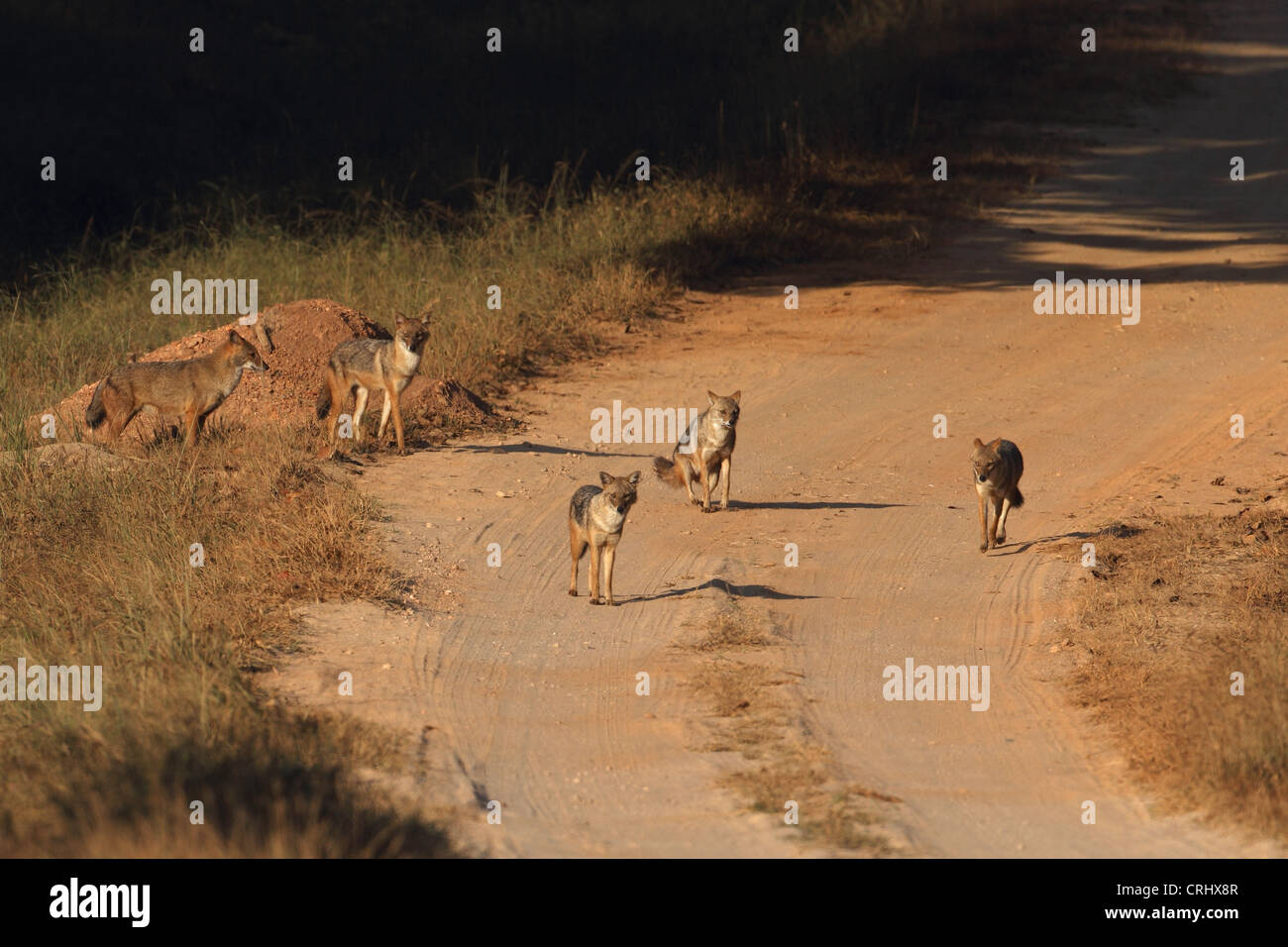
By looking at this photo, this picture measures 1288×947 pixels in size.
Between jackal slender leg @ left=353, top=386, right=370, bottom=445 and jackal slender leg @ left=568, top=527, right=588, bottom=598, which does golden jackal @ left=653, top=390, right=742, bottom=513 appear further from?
jackal slender leg @ left=353, top=386, right=370, bottom=445

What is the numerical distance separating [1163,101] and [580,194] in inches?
407

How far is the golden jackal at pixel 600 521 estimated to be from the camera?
840 cm

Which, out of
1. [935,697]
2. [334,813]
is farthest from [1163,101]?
[334,813]

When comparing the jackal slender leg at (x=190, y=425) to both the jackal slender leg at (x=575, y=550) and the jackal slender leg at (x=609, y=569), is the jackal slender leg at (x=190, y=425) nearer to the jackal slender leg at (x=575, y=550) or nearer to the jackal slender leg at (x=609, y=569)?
the jackal slender leg at (x=575, y=550)

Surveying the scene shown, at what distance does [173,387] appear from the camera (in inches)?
437

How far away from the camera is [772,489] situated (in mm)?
11305

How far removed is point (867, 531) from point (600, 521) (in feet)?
8.54

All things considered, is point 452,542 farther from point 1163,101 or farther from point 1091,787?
point 1163,101

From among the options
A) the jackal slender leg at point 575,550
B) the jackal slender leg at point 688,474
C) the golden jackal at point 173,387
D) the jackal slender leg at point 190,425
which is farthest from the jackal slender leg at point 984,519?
the jackal slender leg at point 190,425

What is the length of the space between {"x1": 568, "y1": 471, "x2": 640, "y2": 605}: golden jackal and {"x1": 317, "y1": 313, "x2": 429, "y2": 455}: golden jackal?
279 cm

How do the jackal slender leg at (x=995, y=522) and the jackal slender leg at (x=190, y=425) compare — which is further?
the jackal slender leg at (x=190, y=425)

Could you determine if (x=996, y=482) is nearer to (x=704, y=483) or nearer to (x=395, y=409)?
(x=704, y=483)

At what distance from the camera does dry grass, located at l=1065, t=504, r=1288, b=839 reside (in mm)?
6109

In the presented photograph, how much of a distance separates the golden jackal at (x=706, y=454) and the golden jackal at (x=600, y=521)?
1.81 m
